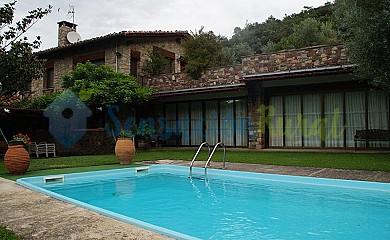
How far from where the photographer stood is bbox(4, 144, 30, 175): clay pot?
28.3 ft

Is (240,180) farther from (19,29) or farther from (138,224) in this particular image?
(19,29)

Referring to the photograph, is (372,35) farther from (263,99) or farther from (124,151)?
(124,151)

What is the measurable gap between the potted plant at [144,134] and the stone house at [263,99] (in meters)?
1.19

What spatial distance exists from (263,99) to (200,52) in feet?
13.6

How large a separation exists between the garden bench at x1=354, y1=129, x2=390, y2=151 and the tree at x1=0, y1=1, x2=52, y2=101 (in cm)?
1250

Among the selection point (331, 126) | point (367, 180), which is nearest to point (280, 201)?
point (367, 180)

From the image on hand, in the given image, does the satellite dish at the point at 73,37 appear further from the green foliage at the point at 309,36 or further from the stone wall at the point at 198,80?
the green foliage at the point at 309,36

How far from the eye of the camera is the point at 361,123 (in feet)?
44.4

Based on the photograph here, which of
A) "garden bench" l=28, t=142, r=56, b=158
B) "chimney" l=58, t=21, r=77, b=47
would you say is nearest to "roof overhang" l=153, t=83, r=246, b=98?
"garden bench" l=28, t=142, r=56, b=158

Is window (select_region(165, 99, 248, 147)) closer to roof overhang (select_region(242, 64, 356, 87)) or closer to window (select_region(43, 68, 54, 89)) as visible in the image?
roof overhang (select_region(242, 64, 356, 87))

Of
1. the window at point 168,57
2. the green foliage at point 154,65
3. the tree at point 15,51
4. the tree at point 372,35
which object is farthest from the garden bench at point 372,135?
the tree at point 15,51

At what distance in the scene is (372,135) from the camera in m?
13.0

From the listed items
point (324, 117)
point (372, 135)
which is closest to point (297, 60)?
point (324, 117)

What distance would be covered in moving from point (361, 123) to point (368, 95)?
1.13 m
